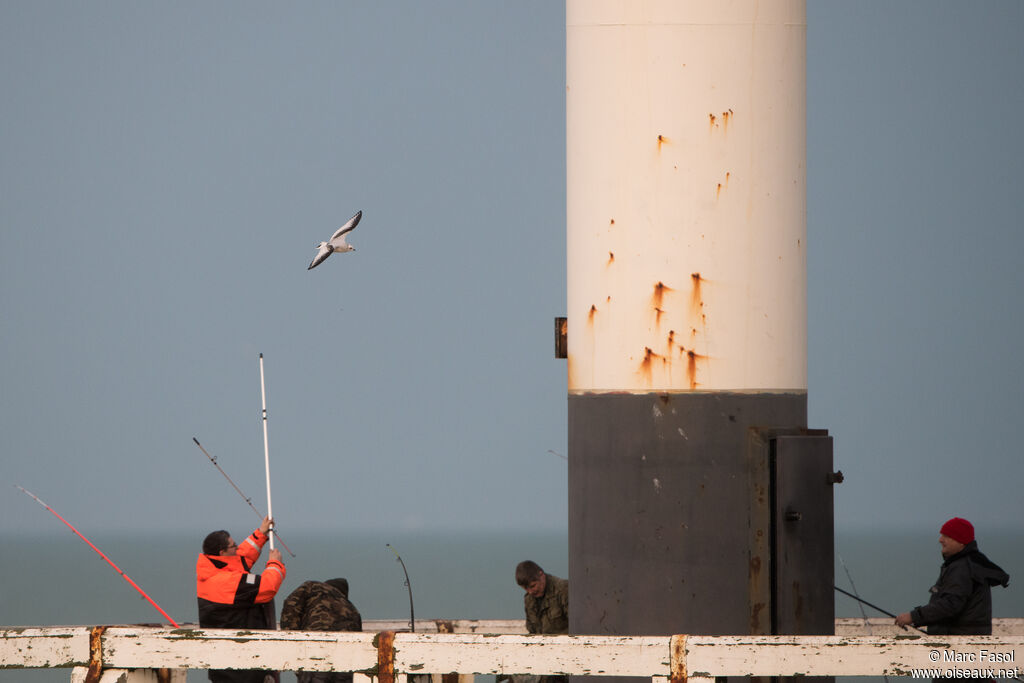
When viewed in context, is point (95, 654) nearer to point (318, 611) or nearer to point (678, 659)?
point (678, 659)

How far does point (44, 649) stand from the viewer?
244 inches

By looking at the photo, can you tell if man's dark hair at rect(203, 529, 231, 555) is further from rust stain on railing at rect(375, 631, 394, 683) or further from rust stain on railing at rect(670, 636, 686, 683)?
rust stain on railing at rect(670, 636, 686, 683)

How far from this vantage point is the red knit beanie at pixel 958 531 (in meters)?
7.83

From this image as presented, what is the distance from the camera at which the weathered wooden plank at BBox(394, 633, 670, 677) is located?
5.94 m

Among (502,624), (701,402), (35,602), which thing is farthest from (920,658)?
(35,602)

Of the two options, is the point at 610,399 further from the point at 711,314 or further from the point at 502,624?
the point at 502,624

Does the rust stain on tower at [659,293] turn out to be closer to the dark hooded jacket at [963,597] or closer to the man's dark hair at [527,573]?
the dark hooded jacket at [963,597]

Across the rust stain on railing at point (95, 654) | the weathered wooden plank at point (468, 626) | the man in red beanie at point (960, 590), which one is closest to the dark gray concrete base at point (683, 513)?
the man in red beanie at point (960, 590)

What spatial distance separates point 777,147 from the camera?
22.7 feet

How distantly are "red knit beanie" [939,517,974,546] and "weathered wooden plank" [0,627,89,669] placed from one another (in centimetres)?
422

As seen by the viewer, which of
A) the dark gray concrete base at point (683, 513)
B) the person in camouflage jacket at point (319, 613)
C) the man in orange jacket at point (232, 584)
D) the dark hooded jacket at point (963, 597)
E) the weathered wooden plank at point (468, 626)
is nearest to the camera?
the dark gray concrete base at point (683, 513)

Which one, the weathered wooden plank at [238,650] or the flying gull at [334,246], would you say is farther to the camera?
the flying gull at [334,246]

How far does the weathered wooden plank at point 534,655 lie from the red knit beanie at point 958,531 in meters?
2.46

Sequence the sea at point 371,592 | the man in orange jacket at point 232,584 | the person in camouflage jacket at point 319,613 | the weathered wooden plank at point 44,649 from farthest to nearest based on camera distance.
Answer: the sea at point 371,592 < the person in camouflage jacket at point 319,613 < the man in orange jacket at point 232,584 < the weathered wooden plank at point 44,649
